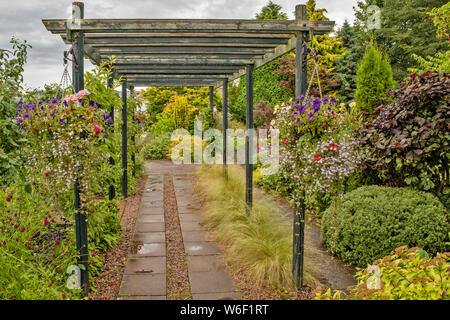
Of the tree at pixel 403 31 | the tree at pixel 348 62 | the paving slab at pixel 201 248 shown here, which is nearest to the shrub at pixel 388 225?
the paving slab at pixel 201 248

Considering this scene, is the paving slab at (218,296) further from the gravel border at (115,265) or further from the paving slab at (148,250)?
the paving slab at (148,250)

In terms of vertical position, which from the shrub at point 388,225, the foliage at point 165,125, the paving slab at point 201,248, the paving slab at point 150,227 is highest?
the foliage at point 165,125

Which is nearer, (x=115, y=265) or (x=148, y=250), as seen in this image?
(x=115, y=265)

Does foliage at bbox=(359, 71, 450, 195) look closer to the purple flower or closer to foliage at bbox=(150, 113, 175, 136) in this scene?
the purple flower

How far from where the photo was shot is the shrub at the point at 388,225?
11.2 feet

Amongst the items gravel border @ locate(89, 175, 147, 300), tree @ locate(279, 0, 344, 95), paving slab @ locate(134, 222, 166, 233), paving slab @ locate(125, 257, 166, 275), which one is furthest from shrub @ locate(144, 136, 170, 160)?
paving slab @ locate(125, 257, 166, 275)

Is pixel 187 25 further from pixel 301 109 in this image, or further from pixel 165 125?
pixel 165 125

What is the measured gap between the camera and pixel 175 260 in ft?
12.7

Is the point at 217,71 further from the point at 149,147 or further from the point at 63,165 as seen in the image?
the point at 149,147

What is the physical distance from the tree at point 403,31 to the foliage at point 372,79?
8.55 m

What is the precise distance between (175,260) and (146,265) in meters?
0.34

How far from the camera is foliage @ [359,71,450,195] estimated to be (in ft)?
12.1

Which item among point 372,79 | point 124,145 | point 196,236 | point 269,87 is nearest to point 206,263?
point 196,236
